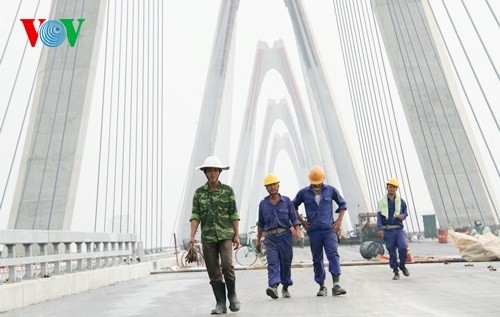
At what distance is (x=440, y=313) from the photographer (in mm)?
6281

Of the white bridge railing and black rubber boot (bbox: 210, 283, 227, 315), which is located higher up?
the white bridge railing

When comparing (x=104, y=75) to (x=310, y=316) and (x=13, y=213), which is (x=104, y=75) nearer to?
(x=13, y=213)

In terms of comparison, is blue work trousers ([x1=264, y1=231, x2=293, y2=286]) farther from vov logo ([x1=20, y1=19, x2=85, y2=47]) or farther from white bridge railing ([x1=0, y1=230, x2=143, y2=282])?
vov logo ([x1=20, y1=19, x2=85, y2=47])

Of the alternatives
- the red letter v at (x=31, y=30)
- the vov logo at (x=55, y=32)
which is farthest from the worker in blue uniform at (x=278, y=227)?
the vov logo at (x=55, y=32)

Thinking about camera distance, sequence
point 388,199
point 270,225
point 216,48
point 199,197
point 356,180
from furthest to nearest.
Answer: point 216,48, point 356,180, point 388,199, point 270,225, point 199,197

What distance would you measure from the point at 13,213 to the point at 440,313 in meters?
16.7

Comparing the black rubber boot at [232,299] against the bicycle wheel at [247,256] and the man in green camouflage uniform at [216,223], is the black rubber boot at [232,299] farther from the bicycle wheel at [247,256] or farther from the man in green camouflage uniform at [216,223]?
the bicycle wheel at [247,256]

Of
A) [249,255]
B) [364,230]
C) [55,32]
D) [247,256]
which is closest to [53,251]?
[247,256]

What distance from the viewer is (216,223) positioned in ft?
24.1

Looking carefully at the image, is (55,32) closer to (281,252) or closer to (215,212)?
(281,252)

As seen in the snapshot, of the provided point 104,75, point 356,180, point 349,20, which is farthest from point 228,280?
point 356,180

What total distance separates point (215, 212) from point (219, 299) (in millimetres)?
822

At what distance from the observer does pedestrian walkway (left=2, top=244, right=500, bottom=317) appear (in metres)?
6.84

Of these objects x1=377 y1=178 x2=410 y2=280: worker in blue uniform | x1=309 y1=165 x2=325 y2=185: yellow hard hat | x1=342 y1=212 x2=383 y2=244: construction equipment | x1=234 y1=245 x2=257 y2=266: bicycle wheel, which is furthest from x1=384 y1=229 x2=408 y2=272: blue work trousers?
x1=342 y1=212 x2=383 y2=244: construction equipment
